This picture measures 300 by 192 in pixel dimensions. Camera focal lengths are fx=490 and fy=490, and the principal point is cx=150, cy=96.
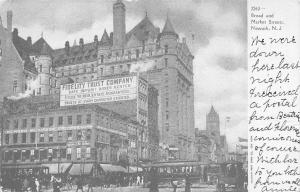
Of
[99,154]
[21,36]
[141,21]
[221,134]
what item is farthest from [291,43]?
[21,36]

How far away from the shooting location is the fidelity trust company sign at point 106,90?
6.15 metres

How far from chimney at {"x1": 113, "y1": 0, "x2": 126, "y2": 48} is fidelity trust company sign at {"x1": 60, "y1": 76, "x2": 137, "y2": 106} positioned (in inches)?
19.2

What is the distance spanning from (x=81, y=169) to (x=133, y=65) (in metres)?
1.46

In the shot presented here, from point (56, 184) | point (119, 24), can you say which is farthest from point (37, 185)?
point (119, 24)

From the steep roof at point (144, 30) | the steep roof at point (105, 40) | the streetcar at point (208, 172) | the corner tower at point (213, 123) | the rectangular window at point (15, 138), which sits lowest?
the streetcar at point (208, 172)

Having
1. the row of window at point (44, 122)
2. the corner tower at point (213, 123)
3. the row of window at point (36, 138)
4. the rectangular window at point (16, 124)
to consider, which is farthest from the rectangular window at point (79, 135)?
the corner tower at point (213, 123)

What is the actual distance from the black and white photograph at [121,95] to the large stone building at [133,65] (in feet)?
0.05

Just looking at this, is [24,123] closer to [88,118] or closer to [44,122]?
[44,122]

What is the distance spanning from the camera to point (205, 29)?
5715 millimetres

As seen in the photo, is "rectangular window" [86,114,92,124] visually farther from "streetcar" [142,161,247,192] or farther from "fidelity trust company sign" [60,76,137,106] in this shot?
"streetcar" [142,161,247,192]

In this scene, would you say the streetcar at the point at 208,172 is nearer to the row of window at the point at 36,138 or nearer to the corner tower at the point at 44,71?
the row of window at the point at 36,138

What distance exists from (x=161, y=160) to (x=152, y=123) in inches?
20.0

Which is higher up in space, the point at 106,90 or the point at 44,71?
the point at 44,71

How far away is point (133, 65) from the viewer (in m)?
6.25
